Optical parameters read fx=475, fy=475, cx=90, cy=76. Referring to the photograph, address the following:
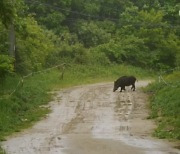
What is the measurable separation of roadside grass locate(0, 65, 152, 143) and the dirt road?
2.47 ft

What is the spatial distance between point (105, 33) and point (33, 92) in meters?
29.4

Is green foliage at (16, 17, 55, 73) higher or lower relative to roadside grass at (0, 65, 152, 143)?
higher

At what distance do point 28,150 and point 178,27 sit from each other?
1795 inches

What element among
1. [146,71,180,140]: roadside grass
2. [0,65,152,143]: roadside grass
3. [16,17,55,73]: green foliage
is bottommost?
[0,65,152,143]: roadside grass

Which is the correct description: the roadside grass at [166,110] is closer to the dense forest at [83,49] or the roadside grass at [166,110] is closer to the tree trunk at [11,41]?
the dense forest at [83,49]

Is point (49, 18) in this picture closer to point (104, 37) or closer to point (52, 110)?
point (104, 37)

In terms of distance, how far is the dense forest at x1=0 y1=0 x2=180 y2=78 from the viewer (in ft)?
151

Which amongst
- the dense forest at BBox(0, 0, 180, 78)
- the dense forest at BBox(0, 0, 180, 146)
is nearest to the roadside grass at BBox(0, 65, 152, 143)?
the dense forest at BBox(0, 0, 180, 146)

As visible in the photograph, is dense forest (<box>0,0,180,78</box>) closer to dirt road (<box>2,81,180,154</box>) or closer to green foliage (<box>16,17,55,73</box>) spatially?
green foliage (<box>16,17,55,73</box>)

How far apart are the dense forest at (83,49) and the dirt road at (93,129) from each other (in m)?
0.88

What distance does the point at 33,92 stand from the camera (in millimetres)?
26812

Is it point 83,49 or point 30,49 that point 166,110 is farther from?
point 83,49

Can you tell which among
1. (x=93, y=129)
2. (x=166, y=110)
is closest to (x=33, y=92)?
(x=166, y=110)

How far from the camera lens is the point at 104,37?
178ft
